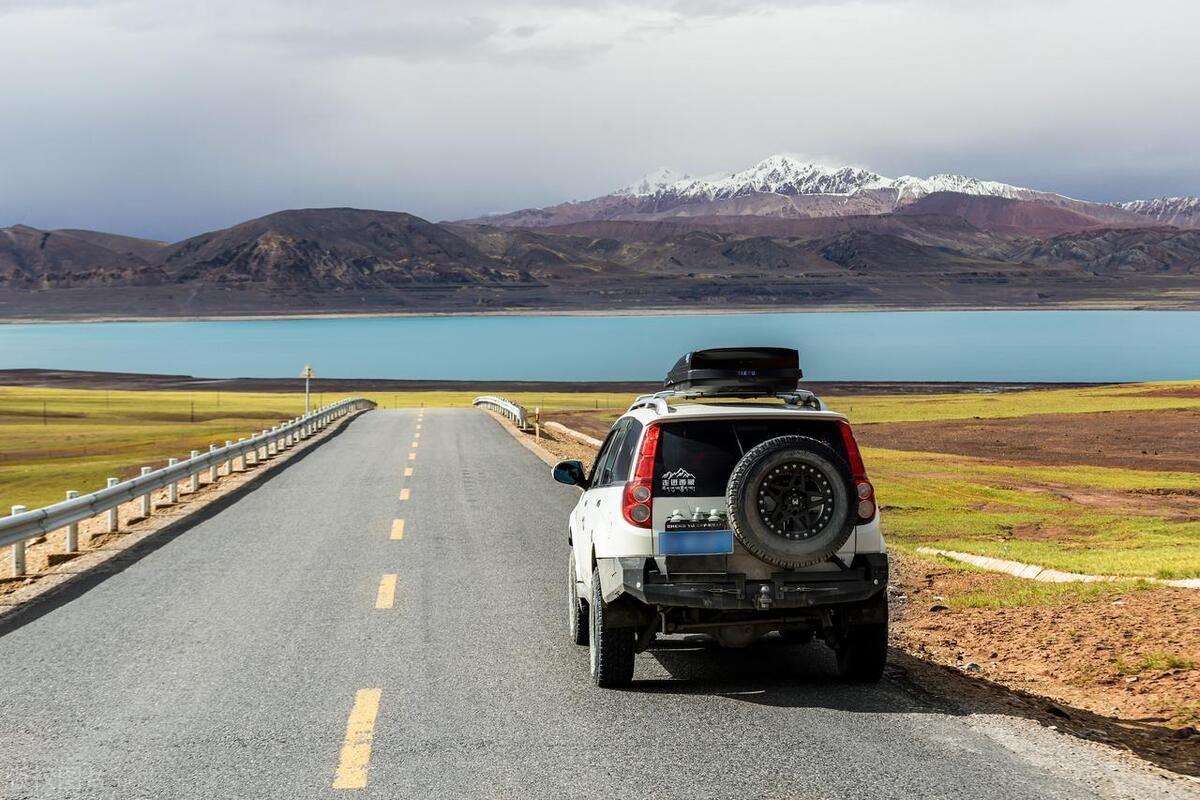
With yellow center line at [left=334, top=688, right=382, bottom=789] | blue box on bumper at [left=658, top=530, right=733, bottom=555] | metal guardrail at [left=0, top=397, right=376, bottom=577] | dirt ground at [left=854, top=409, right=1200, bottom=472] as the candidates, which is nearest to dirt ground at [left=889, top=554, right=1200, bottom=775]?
blue box on bumper at [left=658, top=530, right=733, bottom=555]

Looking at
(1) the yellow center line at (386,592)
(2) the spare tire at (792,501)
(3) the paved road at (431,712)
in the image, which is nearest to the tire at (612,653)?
(3) the paved road at (431,712)

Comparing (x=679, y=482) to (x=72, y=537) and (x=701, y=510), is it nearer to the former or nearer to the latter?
(x=701, y=510)

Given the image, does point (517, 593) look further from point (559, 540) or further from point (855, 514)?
point (855, 514)

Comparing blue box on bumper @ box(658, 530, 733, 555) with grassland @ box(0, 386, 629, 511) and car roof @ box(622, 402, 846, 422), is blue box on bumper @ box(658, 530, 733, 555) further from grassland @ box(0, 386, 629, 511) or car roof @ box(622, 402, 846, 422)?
grassland @ box(0, 386, 629, 511)

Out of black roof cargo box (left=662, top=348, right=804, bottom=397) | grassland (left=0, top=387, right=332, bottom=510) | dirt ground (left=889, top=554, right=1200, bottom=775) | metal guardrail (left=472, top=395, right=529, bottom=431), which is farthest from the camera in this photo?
metal guardrail (left=472, top=395, right=529, bottom=431)

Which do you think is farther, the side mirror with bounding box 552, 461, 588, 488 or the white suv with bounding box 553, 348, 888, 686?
the side mirror with bounding box 552, 461, 588, 488

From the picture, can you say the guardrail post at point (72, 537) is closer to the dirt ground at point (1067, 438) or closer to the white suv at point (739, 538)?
the white suv at point (739, 538)

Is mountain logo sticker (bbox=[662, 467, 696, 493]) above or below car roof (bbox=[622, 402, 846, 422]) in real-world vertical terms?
below

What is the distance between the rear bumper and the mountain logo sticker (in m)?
0.49

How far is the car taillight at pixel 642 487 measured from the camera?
26.3ft

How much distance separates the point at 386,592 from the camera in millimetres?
12258

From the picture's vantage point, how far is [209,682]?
8.55 meters

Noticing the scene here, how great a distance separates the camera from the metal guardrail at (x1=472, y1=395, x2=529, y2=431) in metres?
47.8

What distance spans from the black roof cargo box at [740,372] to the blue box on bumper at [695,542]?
1.45m
